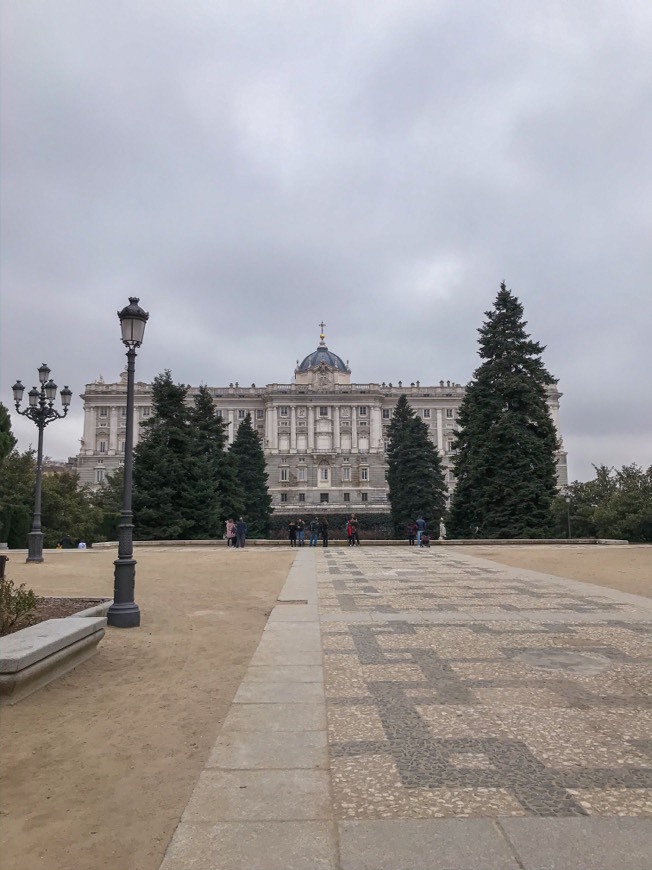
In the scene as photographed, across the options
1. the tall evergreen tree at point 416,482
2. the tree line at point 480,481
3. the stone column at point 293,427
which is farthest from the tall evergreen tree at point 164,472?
the stone column at point 293,427

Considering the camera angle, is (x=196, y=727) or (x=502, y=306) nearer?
(x=196, y=727)

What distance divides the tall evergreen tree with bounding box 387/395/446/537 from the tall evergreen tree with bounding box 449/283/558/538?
58.8 feet

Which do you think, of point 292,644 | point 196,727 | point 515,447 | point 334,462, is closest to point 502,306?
point 515,447

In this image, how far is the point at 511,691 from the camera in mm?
5625

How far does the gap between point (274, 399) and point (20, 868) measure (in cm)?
10917

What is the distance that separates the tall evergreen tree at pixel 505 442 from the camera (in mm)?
35406

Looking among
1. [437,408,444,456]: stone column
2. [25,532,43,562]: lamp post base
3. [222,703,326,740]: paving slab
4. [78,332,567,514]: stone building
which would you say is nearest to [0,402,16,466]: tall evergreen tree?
[25,532,43,562]: lamp post base

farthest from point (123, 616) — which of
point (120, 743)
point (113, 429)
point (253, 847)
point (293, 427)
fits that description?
point (113, 429)

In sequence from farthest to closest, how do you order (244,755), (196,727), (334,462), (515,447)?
1. (334,462)
2. (515,447)
3. (196,727)
4. (244,755)

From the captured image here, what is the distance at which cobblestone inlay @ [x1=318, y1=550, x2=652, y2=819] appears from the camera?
3.56 metres

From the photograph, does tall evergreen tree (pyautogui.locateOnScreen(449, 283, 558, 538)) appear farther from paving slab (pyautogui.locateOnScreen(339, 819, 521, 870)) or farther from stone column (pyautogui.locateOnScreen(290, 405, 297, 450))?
stone column (pyautogui.locateOnScreen(290, 405, 297, 450))

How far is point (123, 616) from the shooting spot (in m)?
9.00

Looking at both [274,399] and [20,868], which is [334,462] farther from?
[20,868]

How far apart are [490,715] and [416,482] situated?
53.3 meters
